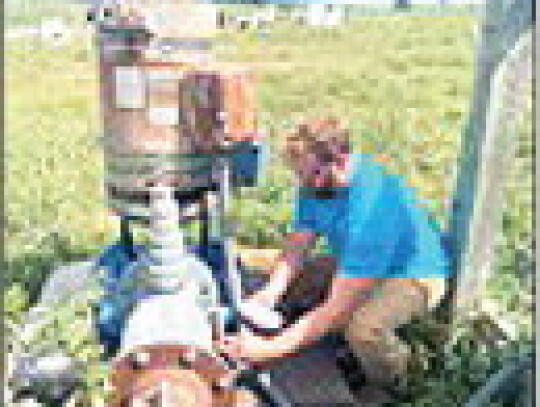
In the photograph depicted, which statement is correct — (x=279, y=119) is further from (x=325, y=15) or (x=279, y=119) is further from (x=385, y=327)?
(x=385, y=327)

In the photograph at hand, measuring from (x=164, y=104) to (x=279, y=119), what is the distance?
12.3 inches

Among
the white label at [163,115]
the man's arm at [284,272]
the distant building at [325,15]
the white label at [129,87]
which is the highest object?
the distant building at [325,15]

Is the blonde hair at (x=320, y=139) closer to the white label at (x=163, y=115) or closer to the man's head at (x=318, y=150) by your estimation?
the man's head at (x=318, y=150)

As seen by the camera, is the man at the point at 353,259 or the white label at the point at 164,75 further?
the man at the point at 353,259

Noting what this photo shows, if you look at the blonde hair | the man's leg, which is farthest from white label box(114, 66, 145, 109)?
the man's leg

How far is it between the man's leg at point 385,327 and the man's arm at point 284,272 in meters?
0.21

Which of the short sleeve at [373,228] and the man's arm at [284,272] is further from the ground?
the short sleeve at [373,228]

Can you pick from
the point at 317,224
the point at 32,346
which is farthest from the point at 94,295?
the point at 317,224

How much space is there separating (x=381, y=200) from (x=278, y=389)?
595 millimetres

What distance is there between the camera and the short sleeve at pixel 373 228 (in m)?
3.23

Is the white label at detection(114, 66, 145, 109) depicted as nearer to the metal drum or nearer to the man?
the metal drum

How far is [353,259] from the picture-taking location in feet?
10.7

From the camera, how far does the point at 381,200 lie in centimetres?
325

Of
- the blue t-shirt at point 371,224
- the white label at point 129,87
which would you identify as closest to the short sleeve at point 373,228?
the blue t-shirt at point 371,224
